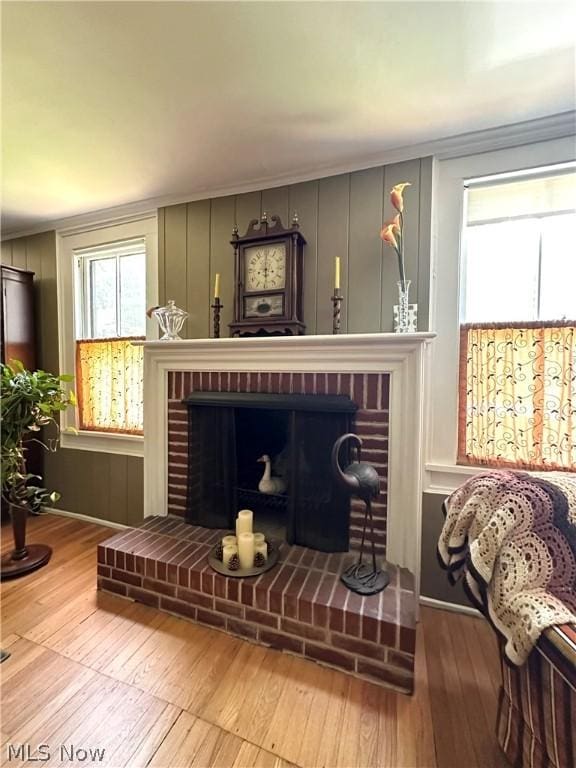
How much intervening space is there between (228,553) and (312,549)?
1.56 feet

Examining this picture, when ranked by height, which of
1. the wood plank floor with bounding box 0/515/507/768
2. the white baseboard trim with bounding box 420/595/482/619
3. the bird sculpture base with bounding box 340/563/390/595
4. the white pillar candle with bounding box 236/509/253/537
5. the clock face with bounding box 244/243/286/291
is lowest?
the white baseboard trim with bounding box 420/595/482/619

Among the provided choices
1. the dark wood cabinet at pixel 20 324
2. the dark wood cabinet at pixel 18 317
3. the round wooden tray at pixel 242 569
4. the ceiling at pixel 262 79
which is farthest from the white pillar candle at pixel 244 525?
the dark wood cabinet at pixel 18 317

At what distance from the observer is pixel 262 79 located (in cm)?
130

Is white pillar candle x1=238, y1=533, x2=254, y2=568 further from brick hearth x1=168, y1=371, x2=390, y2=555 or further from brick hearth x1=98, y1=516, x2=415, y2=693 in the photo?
brick hearth x1=168, y1=371, x2=390, y2=555

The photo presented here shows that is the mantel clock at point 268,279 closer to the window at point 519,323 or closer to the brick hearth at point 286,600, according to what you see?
the window at point 519,323

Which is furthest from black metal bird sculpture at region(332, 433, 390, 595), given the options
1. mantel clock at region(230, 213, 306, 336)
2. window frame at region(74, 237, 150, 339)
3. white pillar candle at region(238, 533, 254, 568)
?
window frame at region(74, 237, 150, 339)

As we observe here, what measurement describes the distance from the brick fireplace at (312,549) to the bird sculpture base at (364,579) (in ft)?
0.10

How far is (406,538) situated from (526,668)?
0.76m

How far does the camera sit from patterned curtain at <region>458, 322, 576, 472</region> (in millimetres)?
1522

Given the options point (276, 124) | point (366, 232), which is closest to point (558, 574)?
point (366, 232)

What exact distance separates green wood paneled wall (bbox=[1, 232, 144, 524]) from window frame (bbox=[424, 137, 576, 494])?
2.09m

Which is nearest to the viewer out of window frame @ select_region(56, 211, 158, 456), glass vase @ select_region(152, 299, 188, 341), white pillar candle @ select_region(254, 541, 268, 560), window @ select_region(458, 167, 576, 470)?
window @ select_region(458, 167, 576, 470)

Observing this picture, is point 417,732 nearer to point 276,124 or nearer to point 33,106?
point 276,124

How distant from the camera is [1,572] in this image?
6.26 feet
